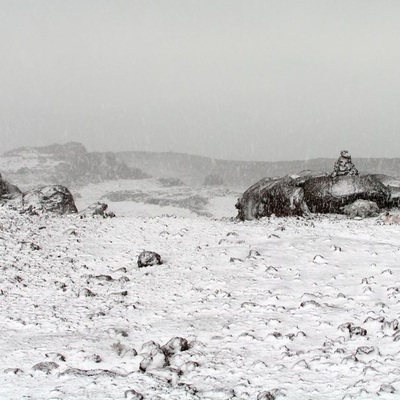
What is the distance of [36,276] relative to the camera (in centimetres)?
1231

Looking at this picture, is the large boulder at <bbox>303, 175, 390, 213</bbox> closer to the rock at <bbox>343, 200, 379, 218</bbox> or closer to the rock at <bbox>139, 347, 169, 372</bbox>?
the rock at <bbox>343, 200, 379, 218</bbox>

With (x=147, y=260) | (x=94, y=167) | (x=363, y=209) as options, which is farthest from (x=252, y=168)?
(x=147, y=260)

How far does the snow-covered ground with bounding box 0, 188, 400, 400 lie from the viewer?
6.22 metres

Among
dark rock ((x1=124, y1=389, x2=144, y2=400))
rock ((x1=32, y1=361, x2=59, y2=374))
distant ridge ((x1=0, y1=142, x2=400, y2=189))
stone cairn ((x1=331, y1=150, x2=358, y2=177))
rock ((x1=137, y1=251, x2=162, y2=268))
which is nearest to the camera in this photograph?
dark rock ((x1=124, y1=389, x2=144, y2=400))

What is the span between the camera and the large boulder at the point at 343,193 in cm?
2430

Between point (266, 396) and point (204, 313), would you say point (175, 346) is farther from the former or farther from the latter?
point (266, 396)

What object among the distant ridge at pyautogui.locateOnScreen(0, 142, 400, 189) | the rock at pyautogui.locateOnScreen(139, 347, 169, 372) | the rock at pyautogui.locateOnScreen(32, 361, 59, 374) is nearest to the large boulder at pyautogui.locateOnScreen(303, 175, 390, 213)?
the rock at pyautogui.locateOnScreen(139, 347, 169, 372)

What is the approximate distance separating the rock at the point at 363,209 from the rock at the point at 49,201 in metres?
16.7

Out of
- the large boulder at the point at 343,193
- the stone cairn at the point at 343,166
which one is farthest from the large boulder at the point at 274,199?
the stone cairn at the point at 343,166

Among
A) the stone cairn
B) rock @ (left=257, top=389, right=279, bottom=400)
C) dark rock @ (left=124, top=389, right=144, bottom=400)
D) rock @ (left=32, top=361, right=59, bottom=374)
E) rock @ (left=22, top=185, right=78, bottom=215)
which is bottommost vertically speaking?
rock @ (left=32, top=361, right=59, bottom=374)

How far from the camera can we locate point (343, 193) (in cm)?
2442

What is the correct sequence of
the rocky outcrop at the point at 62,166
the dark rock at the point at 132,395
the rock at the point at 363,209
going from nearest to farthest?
the dark rock at the point at 132,395, the rock at the point at 363,209, the rocky outcrop at the point at 62,166

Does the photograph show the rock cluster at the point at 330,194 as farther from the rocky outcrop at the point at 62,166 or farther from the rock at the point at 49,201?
the rocky outcrop at the point at 62,166

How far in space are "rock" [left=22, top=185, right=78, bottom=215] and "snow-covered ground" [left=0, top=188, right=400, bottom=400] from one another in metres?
10.6
